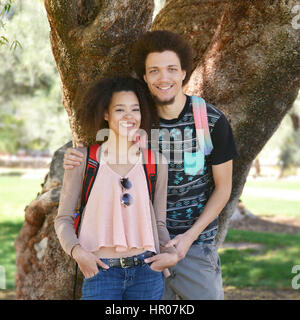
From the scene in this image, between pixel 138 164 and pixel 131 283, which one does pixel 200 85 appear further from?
pixel 131 283

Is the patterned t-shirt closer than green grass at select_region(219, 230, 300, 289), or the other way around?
the patterned t-shirt

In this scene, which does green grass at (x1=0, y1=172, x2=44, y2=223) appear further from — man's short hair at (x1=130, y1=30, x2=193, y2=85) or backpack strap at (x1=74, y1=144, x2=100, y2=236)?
backpack strap at (x1=74, y1=144, x2=100, y2=236)

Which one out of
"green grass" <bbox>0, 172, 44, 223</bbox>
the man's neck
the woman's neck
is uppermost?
the man's neck

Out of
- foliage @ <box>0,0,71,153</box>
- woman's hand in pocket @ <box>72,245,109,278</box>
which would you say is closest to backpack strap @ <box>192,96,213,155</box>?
woman's hand in pocket @ <box>72,245,109,278</box>

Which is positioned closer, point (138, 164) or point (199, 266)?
point (138, 164)

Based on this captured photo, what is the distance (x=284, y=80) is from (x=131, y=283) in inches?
73.5

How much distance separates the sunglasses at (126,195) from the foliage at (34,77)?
3.12 m

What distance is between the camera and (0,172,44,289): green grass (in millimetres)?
7599

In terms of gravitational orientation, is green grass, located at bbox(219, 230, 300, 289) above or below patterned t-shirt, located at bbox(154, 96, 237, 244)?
below

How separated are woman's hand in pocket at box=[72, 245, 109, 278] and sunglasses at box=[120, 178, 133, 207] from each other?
0.31 meters

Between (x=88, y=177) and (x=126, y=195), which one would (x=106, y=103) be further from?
(x=126, y=195)
